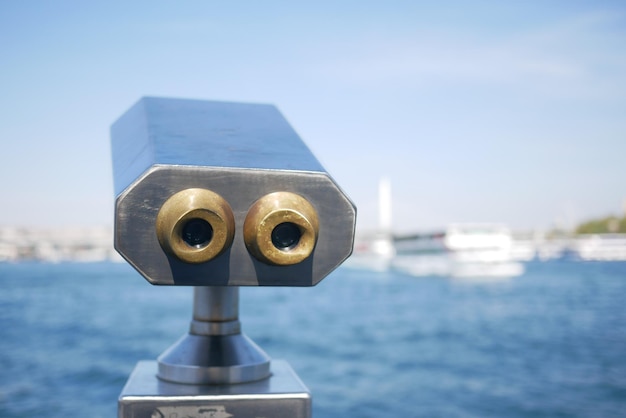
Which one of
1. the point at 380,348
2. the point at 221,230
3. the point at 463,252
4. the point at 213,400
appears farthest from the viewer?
the point at 463,252

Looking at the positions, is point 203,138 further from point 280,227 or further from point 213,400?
point 213,400

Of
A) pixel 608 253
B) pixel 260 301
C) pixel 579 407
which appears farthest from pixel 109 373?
pixel 608 253

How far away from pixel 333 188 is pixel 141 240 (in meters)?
0.18

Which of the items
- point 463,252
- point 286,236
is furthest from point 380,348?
Answer: point 463,252

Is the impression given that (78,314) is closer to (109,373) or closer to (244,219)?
(109,373)

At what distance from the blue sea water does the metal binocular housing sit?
21.0 ft

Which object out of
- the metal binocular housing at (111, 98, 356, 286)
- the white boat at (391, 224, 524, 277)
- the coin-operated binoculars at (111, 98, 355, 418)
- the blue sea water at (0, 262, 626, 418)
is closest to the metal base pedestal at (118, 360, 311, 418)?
the coin-operated binoculars at (111, 98, 355, 418)

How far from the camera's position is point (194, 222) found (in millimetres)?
698

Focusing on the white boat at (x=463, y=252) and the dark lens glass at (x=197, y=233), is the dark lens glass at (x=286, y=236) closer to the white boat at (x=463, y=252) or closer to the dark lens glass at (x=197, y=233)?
the dark lens glass at (x=197, y=233)

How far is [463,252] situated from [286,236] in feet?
143

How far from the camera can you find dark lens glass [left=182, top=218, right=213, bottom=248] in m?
0.70

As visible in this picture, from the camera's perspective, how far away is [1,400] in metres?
10.6

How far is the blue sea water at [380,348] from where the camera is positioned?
37.5 feet

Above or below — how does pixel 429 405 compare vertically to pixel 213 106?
below
